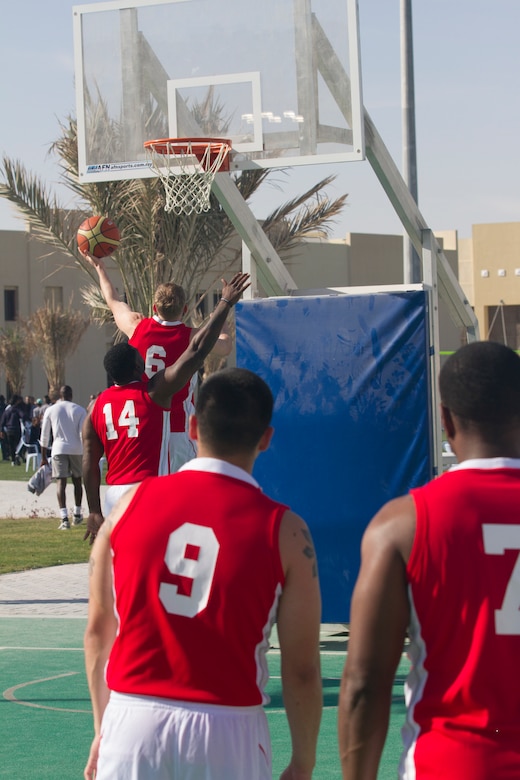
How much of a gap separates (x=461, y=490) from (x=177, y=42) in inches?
371

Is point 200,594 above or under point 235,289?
under

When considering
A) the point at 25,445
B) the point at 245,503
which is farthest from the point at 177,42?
the point at 25,445

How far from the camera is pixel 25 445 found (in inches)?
1563

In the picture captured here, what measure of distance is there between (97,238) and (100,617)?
273 inches

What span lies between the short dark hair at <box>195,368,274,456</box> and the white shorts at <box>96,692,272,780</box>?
705 millimetres

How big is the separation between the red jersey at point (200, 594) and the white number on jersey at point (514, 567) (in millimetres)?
679

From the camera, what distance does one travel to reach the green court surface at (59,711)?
6754mm

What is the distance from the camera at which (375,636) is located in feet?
9.67

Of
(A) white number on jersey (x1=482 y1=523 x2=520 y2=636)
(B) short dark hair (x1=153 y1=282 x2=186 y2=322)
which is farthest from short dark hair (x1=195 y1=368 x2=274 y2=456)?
(B) short dark hair (x1=153 y1=282 x2=186 y2=322)

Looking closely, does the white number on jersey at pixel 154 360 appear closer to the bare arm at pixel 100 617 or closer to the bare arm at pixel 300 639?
the bare arm at pixel 100 617

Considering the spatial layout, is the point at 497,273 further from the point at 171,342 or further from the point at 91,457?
the point at 91,457

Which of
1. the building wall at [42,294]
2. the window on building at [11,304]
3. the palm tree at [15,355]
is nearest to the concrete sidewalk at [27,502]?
the palm tree at [15,355]

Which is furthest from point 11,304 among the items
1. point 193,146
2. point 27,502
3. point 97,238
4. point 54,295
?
point 97,238

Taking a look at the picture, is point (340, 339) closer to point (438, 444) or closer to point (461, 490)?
point (438, 444)
